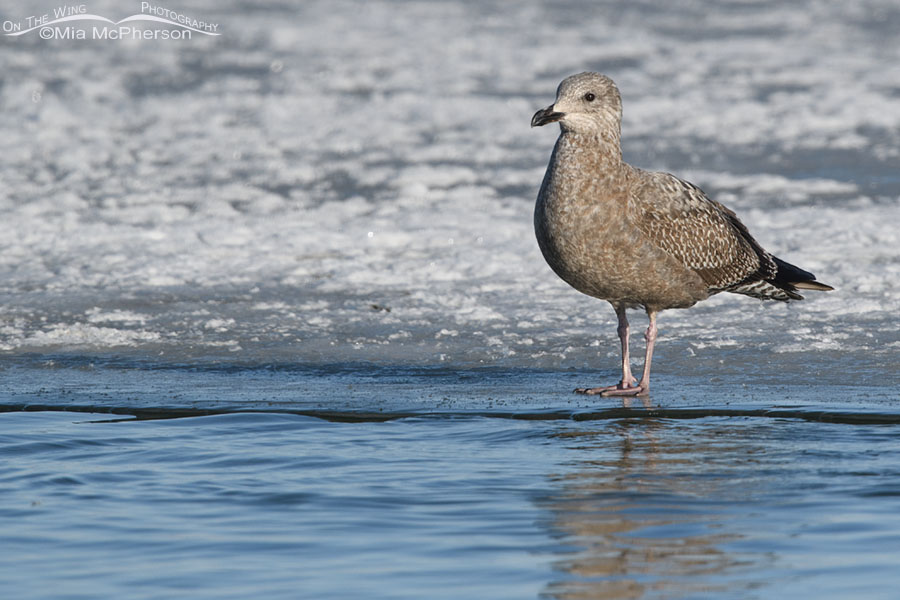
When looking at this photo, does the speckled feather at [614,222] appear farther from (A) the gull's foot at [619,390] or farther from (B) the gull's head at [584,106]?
(A) the gull's foot at [619,390]

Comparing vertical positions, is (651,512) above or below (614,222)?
below

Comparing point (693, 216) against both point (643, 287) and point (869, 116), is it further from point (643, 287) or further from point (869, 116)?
point (869, 116)

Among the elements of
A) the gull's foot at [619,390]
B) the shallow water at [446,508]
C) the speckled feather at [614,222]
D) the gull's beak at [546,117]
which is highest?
the gull's beak at [546,117]

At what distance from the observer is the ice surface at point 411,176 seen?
8773 millimetres

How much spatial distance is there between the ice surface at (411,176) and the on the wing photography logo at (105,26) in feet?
1.16

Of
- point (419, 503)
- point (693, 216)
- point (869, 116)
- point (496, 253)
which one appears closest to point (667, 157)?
point (869, 116)

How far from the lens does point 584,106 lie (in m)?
7.93

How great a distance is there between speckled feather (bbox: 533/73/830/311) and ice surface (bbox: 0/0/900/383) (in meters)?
0.54

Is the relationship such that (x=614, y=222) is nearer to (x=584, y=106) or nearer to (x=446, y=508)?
(x=584, y=106)

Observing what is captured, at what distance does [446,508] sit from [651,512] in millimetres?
805

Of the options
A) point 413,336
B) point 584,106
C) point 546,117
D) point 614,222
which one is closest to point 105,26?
point 413,336

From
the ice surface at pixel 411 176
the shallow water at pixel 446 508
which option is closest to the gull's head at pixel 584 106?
the ice surface at pixel 411 176

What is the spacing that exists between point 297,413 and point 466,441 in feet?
3.38

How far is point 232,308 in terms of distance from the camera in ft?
31.0
